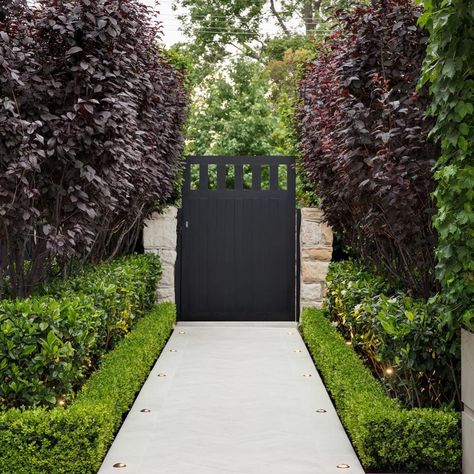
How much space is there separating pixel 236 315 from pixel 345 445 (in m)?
5.66

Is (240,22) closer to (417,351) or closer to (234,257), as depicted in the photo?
(234,257)

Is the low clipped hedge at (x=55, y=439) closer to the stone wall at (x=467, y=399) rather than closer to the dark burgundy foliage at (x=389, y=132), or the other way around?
the stone wall at (x=467, y=399)

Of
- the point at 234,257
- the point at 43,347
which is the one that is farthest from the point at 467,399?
the point at 234,257

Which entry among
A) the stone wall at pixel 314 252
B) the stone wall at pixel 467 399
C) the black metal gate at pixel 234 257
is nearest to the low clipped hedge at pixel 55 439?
the stone wall at pixel 467 399

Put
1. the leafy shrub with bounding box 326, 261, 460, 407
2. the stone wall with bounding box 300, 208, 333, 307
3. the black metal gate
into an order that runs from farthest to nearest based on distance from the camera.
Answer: the black metal gate → the stone wall with bounding box 300, 208, 333, 307 → the leafy shrub with bounding box 326, 261, 460, 407

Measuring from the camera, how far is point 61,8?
551cm

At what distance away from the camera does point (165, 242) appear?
1020cm

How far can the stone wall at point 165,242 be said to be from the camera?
1016cm

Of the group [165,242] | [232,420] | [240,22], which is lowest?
[232,420]

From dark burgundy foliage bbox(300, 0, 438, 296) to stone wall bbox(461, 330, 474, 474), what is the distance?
1135 millimetres

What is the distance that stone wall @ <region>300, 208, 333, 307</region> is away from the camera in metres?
10.0

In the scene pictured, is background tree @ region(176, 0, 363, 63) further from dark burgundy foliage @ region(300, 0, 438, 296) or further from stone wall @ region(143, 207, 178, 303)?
dark burgundy foliage @ region(300, 0, 438, 296)

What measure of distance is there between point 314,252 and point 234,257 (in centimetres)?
108

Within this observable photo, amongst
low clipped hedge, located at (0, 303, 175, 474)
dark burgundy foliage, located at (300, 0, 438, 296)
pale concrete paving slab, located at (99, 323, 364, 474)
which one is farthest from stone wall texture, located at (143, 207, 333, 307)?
low clipped hedge, located at (0, 303, 175, 474)
